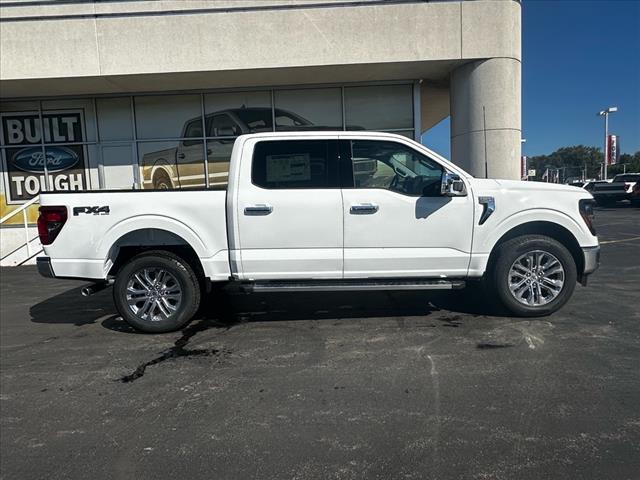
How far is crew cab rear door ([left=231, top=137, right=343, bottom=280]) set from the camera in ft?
17.0

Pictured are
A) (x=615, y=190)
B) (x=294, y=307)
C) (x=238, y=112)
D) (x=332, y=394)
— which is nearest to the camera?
(x=332, y=394)

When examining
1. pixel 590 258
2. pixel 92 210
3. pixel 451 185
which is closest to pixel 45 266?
pixel 92 210

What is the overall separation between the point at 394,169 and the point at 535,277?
1953 millimetres

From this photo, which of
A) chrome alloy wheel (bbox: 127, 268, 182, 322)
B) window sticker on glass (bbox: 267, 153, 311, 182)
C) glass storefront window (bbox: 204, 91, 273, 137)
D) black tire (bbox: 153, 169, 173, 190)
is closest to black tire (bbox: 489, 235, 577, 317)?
window sticker on glass (bbox: 267, 153, 311, 182)

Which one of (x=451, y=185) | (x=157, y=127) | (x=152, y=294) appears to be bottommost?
(x=152, y=294)

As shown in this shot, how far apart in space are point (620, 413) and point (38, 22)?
12.5 metres

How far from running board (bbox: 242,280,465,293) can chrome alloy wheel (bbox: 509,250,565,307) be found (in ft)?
2.07

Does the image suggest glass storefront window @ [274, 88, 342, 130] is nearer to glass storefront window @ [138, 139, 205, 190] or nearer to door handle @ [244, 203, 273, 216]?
glass storefront window @ [138, 139, 205, 190]

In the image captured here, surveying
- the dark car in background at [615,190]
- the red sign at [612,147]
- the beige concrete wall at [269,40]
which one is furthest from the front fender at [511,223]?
the red sign at [612,147]

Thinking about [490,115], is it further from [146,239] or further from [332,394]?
[332,394]

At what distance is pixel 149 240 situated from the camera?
533 centimetres

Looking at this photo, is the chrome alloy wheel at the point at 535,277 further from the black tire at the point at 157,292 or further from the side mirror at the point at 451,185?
the black tire at the point at 157,292

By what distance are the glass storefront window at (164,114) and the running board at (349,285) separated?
29.0 feet

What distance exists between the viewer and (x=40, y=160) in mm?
13352
